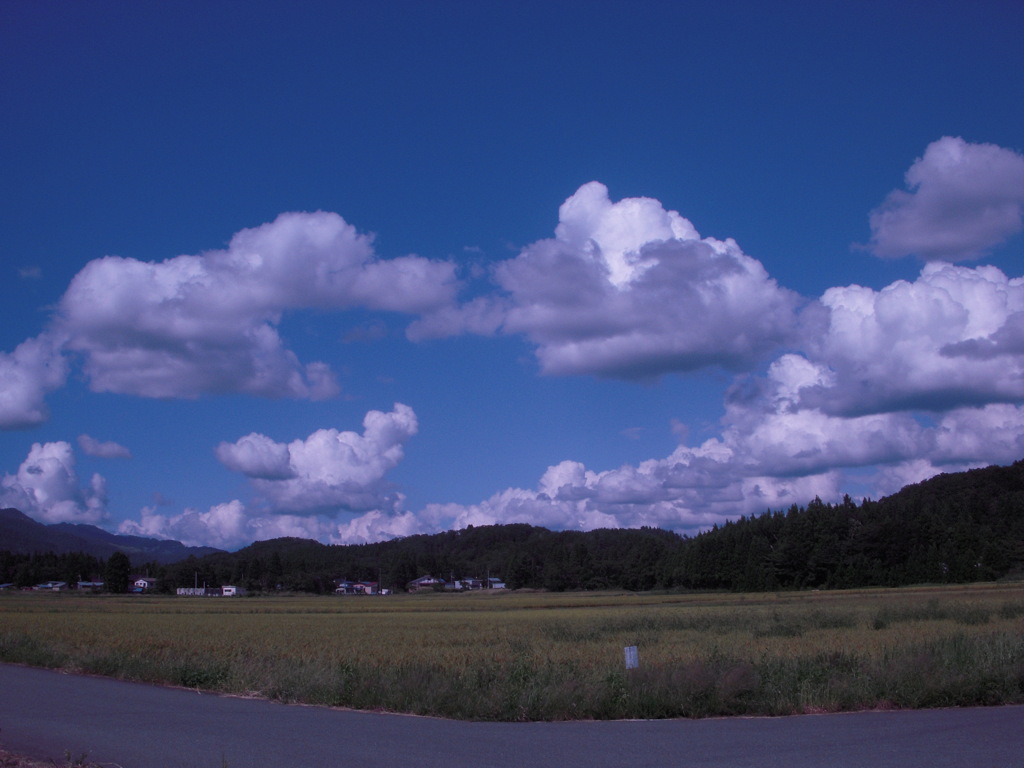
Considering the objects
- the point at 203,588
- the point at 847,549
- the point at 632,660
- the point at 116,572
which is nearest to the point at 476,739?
the point at 632,660

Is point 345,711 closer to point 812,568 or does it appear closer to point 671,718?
point 671,718

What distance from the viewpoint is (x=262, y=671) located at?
17484mm

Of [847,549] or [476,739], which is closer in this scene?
[476,739]

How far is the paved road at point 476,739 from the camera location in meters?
9.58

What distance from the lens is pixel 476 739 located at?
11.1 m

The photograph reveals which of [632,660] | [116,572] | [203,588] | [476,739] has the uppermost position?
[632,660]

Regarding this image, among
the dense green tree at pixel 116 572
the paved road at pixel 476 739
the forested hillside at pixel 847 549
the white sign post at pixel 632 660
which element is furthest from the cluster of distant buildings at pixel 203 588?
the paved road at pixel 476 739

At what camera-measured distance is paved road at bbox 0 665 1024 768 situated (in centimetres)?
958

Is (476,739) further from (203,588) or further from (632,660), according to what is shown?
(203,588)

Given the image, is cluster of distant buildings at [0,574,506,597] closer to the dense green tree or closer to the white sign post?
the dense green tree

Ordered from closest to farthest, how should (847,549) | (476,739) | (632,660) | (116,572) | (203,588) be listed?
1. (476,739)
2. (632,660)
3. (847,549)
4. (116,572)
5. (203,588)

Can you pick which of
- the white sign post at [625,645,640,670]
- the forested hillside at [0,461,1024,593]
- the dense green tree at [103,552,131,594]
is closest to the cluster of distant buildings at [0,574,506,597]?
the dense green tree at [103,552,131,594]

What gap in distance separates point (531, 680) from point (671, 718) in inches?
110

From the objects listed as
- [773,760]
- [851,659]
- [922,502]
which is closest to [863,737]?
[773,760]
